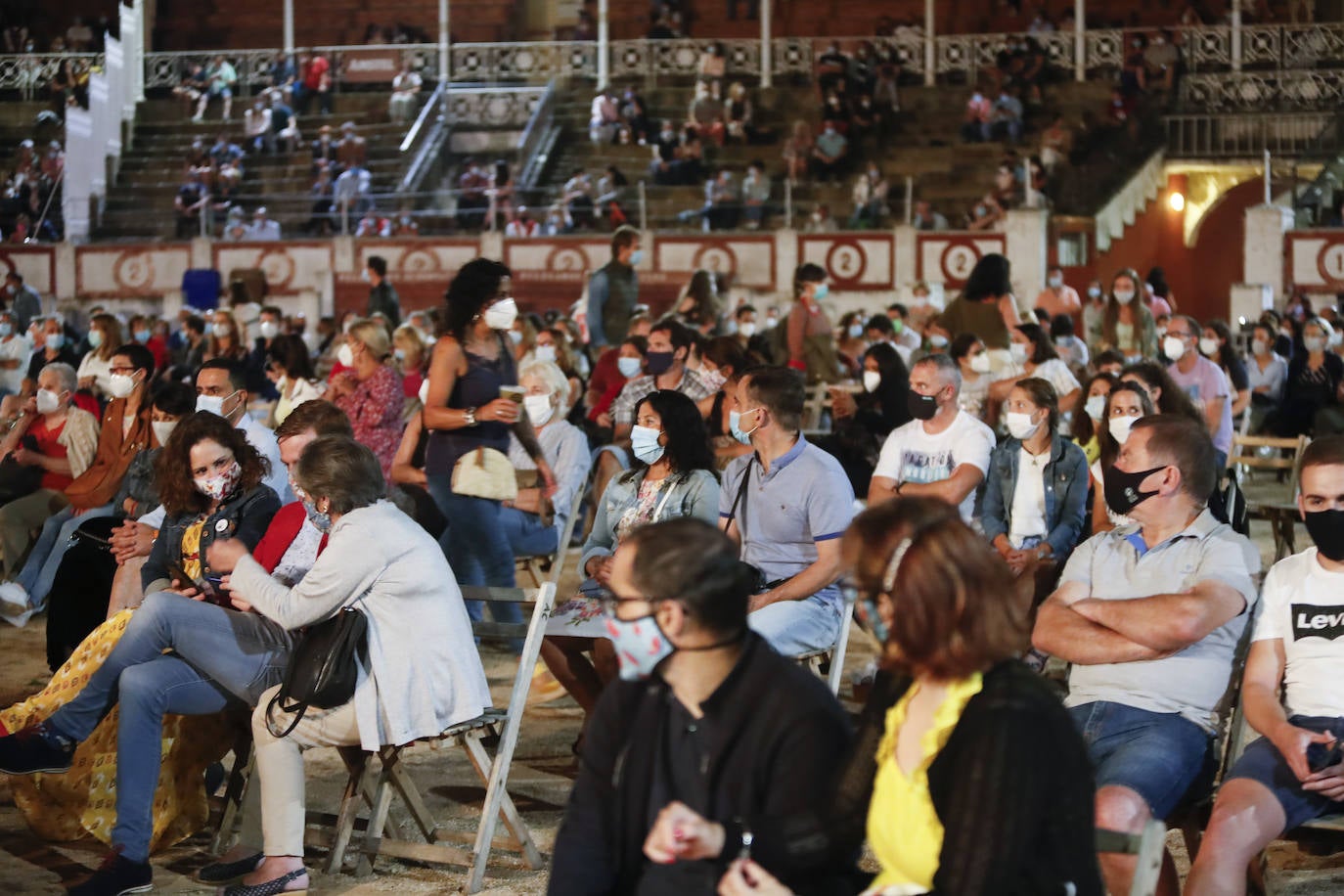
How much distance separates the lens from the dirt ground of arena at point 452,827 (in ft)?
17.6

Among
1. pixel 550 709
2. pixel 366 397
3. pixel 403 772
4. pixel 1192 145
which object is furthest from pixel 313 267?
pixel 403 772

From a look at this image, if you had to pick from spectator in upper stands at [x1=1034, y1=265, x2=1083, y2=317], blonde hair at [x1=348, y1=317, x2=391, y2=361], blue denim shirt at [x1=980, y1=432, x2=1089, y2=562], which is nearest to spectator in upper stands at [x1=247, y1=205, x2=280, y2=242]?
spectator in upper stands at [x1=1034, y1=265, x2=1083, y2=317]

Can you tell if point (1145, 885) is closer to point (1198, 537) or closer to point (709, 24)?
point (1198, 537)

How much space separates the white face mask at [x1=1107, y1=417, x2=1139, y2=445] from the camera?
22.9 feet

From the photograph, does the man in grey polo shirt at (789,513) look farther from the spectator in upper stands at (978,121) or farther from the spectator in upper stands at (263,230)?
the spectator in upper stands at (263,230)

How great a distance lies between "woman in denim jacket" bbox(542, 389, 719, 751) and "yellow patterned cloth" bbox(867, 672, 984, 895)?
2.83m

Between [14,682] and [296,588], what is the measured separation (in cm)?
356

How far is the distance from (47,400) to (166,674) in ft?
14.9

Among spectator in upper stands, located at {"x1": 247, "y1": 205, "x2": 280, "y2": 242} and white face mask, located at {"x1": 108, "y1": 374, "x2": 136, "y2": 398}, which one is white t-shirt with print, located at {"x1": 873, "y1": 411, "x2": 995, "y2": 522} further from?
spectator in upper stands, located at {"x1": 247, "y1": 205, "x2": 280, "y2": 242}

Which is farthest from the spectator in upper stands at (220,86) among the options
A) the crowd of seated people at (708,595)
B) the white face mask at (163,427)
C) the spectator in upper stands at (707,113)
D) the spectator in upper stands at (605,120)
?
the white face mask at (163,427)

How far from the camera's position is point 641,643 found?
3.52 m

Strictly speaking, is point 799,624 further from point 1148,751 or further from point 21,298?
point 21,298

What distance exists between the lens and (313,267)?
80.9ft

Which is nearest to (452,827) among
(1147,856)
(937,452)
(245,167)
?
(937,452)
